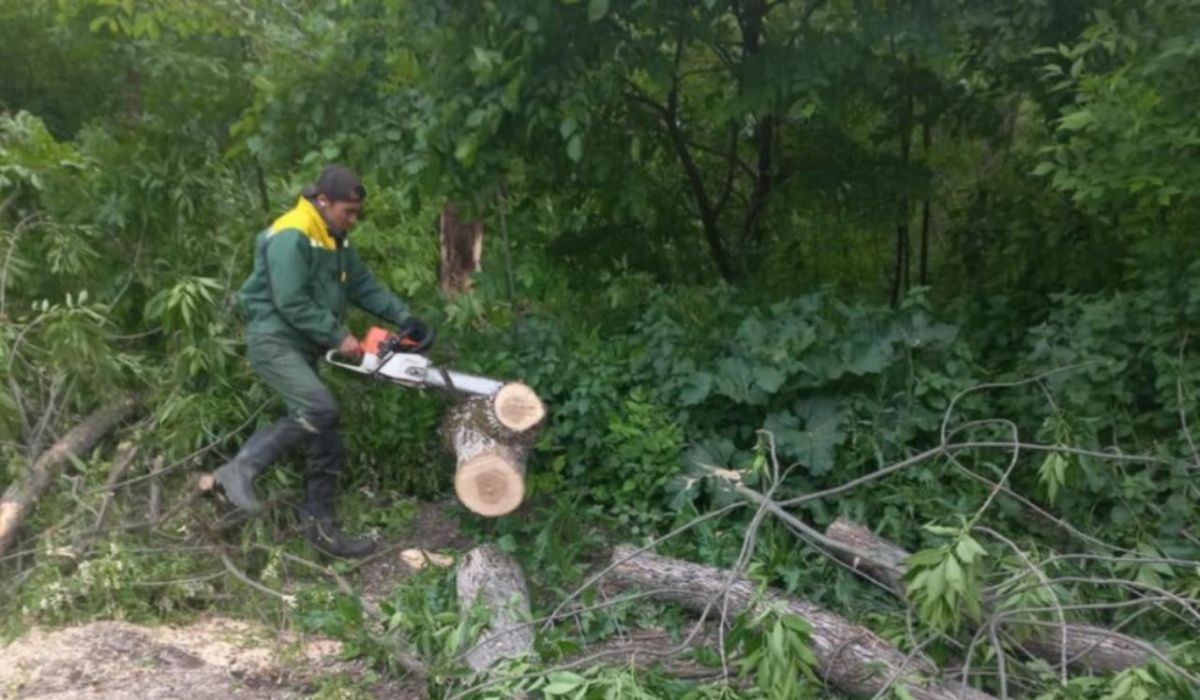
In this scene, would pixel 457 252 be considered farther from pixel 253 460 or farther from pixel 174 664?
pixel 174 664

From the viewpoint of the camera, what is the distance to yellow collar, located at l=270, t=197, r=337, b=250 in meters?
5.98

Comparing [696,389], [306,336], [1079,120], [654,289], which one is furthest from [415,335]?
[1079,120]

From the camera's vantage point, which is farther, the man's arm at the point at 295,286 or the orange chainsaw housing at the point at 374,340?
the orange chainsaw housing at the point at 374,340

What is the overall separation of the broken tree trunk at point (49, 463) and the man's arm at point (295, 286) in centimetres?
139

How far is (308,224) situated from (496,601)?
6.45ft

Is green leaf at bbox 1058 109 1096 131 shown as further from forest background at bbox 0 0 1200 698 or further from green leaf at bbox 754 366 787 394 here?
green leaf at bbox 754 366 787 394

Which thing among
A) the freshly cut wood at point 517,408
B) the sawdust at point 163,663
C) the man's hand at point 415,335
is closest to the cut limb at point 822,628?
the freshly cut wood at point 517,408

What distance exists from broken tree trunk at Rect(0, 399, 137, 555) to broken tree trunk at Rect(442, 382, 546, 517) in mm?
1942

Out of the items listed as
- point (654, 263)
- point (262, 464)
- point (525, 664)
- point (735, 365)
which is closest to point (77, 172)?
point (262, 464)

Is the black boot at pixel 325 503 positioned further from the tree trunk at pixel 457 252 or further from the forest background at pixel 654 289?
the tree trunk at pixel 457 252

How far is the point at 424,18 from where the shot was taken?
6.00 metres

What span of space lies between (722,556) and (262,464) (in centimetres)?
219

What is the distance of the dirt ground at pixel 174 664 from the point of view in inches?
199

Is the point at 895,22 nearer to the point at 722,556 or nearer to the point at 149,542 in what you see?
the point at 722,556
